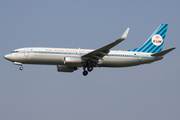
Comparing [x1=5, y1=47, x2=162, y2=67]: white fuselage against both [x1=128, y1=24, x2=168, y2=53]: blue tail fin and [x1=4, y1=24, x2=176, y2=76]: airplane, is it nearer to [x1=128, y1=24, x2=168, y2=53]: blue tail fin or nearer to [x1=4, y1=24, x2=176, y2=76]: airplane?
[x1=4, y1=24, x2=176, y2=76]: airplane

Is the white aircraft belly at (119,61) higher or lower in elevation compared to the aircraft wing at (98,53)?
lower

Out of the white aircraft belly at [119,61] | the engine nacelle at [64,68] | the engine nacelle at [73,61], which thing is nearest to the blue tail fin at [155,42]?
the white aircraft belly at [119,61]

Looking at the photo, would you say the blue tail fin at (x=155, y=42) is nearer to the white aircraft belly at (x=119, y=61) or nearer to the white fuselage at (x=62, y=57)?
the white fuselage at (x=62, y=57)

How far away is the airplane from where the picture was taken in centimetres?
4641

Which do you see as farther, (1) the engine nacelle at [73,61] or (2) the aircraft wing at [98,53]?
(1) the engine nacelle at [73,61]

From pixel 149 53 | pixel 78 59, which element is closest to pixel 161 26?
pixel 149 53

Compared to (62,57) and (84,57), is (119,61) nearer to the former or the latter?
(84,57)

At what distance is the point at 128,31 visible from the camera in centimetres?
4266

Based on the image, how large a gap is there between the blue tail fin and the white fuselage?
1939 mm

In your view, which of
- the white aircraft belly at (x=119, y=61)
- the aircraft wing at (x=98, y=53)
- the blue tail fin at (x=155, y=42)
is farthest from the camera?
the blue tail fin at (x=155, y=42)

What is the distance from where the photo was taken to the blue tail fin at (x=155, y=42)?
5175 centimetres

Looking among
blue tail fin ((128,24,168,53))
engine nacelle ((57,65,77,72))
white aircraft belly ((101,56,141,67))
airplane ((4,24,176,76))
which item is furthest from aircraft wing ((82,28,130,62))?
blue tail fin ((128,24,168,53))

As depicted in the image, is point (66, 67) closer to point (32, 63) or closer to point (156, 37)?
point (32, 63)

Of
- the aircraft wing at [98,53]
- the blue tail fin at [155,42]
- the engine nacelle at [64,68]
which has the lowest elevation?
the engine nacelle at [64,68]
